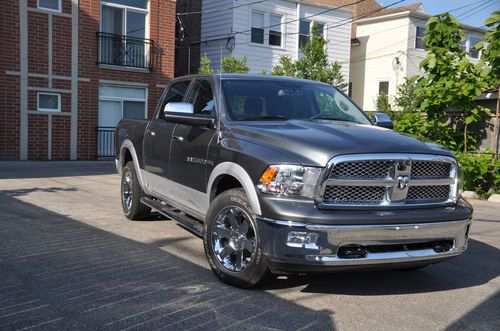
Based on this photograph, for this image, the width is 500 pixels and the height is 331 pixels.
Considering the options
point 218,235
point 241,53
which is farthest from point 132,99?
point 218,235

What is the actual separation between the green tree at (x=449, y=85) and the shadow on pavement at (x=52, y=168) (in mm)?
8311

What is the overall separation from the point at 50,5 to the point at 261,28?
30.5ft

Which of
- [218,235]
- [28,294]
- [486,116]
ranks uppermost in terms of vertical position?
[486,116]

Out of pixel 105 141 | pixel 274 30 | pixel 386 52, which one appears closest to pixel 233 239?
pixel 105 141

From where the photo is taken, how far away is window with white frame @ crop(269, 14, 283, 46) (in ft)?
77.3

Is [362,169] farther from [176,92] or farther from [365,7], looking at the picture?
[365,7]

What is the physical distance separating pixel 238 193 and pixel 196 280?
89 centimetres

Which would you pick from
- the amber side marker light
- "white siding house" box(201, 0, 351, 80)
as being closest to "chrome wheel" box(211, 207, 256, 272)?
the amber side marker light

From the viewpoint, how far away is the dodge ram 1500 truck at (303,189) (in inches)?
153

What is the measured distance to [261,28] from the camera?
23141 millimetres

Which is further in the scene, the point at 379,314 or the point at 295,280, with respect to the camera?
the point at 295,280

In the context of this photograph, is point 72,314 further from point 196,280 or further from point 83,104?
point 83,104

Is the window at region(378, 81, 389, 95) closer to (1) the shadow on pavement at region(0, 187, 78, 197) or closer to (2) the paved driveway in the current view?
(1) the shadow on pavement at region(0, 187, 78, 197)

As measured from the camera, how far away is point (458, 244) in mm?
4379
